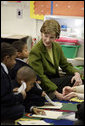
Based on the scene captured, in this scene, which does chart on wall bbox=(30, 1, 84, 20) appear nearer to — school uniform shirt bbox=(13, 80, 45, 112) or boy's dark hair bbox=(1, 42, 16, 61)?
school uniform shirt bbox=(13, 80, 45, 112)

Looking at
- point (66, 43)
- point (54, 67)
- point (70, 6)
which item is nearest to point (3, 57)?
point (54, 67)

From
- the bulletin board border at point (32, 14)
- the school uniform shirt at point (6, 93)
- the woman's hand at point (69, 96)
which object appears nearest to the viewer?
the school uniform shirt at point (6, 93)

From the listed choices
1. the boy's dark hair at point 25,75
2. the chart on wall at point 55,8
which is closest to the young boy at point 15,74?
the boy's dark hair at point 25,75

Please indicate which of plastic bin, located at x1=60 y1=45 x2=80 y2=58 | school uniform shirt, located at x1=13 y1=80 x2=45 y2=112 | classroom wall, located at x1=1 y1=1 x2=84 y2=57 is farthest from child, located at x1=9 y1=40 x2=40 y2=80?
classroom wall, located at x1=1 y1=1 x2=84 y2=57

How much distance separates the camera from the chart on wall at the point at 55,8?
3.25 meters

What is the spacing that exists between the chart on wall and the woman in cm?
120

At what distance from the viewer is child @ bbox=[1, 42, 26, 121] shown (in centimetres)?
138

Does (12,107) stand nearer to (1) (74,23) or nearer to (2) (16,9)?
(1) (74,23)

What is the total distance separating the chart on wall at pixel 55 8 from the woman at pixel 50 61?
1.20 meters

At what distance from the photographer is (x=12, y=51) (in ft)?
4.85

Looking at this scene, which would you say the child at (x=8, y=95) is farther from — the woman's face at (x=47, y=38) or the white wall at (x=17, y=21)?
the white wall at (x=17, y=21)

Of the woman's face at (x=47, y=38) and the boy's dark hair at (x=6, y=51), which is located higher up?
the woman's face at (x=47, y=38)

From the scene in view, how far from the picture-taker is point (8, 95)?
139cm

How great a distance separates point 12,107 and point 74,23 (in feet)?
7.61
